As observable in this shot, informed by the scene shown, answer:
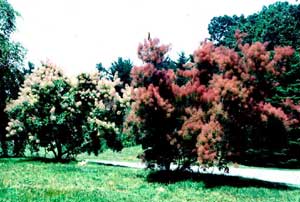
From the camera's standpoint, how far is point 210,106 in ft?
86.2

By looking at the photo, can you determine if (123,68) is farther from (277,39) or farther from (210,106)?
(210,106)

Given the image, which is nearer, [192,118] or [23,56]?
[192,118]

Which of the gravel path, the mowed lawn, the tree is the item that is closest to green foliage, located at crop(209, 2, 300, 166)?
the gravel path

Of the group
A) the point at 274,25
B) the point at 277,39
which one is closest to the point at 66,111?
the point at 277,39

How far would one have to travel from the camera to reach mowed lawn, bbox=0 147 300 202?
16578 millimetres

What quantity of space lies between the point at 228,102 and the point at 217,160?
319cm

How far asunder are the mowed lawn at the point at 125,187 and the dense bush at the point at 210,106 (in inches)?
61.7

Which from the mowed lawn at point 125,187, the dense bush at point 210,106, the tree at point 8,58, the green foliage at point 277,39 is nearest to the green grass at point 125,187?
the mowed lawn at point 125,187

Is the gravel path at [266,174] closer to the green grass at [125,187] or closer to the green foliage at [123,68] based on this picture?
the green grass at [125,187]

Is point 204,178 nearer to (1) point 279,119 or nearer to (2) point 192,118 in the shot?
(2) point 192,118

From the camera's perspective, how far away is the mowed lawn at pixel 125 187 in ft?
54.4

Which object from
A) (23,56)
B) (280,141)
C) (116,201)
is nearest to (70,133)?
(23,56)

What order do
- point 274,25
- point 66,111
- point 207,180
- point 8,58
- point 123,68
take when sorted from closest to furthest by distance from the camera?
1. point 207,180
2. point 66,111
3. point 8,58
4. point 274,25
5. point 123,68

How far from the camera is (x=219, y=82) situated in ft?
82.6
